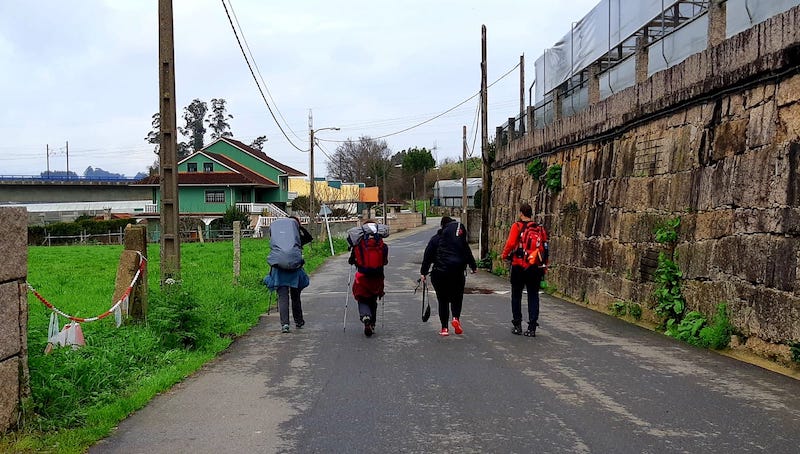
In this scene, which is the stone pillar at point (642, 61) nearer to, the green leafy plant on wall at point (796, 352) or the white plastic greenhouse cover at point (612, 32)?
the white plastic greenhouse cover at point (612, 32)

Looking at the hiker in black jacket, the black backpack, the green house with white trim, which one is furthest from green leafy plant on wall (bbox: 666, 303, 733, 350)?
the green house with white trim

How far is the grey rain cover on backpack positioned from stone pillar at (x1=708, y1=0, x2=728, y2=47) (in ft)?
20.4

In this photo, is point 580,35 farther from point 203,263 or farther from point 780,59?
point 203,263

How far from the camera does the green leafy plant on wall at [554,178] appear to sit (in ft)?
53.9

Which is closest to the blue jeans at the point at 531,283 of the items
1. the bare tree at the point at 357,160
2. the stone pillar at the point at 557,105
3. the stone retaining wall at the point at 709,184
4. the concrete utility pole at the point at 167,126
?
the stone retaining wall at the point at 709,184

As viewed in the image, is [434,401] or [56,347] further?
[56,347]

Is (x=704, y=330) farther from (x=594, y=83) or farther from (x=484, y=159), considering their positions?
(x=484, y=159)

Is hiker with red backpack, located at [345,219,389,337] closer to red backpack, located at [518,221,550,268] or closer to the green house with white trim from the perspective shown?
red backpack, located at [518,221,550,268]

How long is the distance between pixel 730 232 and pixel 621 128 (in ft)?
14.1

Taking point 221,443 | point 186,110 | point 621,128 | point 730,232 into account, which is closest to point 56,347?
point 221,443

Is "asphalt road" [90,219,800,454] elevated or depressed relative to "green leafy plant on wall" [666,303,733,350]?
depressed

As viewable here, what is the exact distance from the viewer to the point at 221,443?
205 inches

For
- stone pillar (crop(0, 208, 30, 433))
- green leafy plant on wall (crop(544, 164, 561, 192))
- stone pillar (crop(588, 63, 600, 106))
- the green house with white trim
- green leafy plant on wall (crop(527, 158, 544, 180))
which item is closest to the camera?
stone pillar (crop(0, 208, 30, 433))

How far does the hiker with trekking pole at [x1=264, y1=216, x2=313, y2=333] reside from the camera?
410 inches
